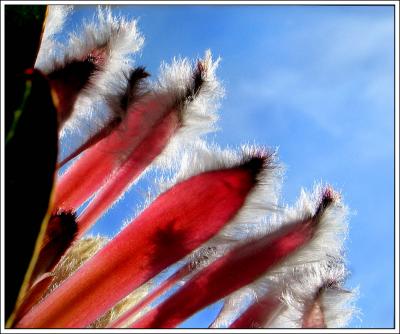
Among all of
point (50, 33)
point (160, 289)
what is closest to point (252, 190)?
point (160, 289)

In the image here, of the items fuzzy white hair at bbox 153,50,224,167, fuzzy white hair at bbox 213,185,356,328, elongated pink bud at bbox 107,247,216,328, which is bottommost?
elongated pink bud at bbox 107,247,216,328

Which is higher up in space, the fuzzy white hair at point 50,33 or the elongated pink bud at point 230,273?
the fuzzy white hair at point 50,33

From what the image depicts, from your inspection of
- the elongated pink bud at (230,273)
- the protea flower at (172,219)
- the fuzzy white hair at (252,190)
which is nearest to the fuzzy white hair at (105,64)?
the protea flower at (172,219)

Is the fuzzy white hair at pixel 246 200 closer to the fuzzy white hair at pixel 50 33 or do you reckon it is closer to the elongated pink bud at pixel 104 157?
the elongated pink bud at pixel 104 157

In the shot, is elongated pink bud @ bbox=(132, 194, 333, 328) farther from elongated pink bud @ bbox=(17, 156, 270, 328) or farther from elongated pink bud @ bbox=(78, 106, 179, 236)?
elongated pink bud @ bbox=(78, 106, 179, 236)

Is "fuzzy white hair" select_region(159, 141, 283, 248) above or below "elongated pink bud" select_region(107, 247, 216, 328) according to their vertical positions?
above

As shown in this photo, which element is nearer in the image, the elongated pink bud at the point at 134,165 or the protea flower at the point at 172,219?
the protea flower at the point at 172,219

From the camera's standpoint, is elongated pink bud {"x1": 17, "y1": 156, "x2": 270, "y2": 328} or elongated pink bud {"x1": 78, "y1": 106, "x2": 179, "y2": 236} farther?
elongated pink bud {"x1": 78, "y1": 106, "x2": 179, "y2": 236}

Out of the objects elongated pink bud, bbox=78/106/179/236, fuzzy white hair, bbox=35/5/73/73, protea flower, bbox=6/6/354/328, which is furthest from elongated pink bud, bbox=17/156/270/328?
fuzzy white hair, bbox=35/5/73/73
